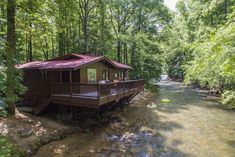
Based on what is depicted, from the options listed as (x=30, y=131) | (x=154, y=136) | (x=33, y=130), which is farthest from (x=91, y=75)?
(x=30, y=131)

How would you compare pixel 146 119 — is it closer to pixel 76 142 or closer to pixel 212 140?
pixel 212 140

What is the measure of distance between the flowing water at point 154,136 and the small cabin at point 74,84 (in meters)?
1.81

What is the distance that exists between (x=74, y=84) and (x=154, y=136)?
213 inches

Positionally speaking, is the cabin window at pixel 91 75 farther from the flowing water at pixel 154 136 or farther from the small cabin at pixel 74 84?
the flowing water at pixel 154 136

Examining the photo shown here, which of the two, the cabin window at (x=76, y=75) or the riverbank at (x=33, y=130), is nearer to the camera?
the riverbank at (x=33, y=130)

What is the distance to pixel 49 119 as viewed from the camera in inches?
537

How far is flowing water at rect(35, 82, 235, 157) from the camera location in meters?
10.2

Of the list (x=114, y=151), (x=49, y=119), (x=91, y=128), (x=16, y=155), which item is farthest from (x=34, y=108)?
(x=114, y=151)

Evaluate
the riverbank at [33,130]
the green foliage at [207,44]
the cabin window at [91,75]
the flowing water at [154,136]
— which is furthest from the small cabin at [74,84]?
the green foliage at [207,44]

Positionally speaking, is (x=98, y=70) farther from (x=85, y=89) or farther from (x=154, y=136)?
(x=154, y=136)

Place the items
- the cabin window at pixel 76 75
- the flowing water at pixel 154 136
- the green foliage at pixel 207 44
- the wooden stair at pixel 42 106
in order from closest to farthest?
the green foliage at pixel 207 44, the flowing water at pixel 154 136, the wooden stair at pixel 42 106, the cabin window at pixel 76 75

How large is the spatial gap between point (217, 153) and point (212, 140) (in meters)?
1.74

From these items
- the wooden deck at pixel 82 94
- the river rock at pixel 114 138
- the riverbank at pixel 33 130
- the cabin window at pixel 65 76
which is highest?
the cabin window at pixel 65 76

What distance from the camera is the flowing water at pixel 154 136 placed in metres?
10.2
